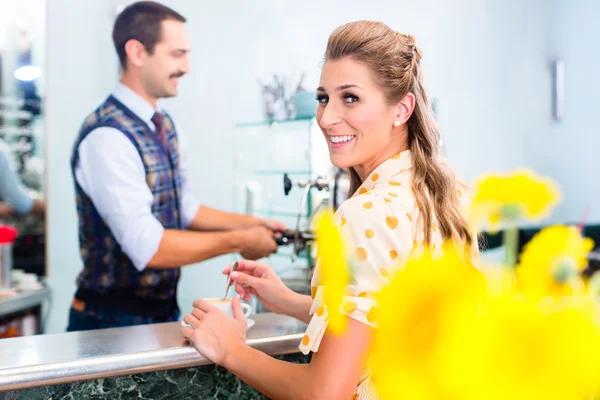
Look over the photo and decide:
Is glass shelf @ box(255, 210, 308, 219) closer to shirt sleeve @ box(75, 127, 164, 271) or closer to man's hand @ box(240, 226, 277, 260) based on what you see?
man's hand @ box(240, 226, 277, 260)

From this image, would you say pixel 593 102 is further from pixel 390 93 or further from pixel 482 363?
pixel 482 363

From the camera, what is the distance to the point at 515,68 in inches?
217

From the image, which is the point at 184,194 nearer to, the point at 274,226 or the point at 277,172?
the point at 274,226

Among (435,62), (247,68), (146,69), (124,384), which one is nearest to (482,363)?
(124,384)

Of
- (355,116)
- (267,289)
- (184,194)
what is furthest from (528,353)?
(184,194)

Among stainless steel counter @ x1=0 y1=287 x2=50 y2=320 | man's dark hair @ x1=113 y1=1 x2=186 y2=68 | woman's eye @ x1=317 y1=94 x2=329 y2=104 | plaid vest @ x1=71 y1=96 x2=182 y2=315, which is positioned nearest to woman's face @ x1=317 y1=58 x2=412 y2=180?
woman's eye @ x1=317 y1=94 x2=329 y2=104

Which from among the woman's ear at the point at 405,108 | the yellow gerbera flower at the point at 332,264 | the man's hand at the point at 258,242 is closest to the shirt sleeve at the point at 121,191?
the man's hand at the point at 258,242

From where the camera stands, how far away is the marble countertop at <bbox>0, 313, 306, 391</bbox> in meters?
1.30

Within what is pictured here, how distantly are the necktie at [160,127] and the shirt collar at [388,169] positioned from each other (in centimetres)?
135

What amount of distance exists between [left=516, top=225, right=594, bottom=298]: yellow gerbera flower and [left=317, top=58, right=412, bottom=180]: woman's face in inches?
41.9

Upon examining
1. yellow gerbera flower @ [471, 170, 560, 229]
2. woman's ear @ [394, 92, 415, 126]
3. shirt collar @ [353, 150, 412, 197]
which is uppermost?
woman's ear @ [394, 92, 415, 126]

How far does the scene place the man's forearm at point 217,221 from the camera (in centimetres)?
278

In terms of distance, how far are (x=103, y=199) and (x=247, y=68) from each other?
2160mm

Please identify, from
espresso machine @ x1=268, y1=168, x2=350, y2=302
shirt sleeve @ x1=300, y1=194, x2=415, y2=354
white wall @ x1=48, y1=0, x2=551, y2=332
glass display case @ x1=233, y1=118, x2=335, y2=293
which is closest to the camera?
shirt sleeve @ x1=300, y1=194, x2=415, y2=354
